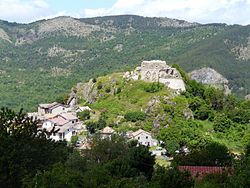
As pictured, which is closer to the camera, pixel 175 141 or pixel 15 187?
pixel 15 187

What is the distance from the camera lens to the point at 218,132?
7638cm

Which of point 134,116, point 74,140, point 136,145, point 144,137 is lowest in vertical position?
point 74,140

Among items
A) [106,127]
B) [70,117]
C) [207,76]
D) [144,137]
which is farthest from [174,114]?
[207,76]

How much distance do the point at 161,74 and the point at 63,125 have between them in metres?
18.1

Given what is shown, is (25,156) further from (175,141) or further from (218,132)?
(218,132)

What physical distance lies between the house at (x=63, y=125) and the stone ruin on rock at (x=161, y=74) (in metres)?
14.0

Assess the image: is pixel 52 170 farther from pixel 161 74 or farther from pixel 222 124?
pixel 161 74

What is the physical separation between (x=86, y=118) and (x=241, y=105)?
2655 centimetres

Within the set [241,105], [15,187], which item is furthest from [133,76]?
[15,187]

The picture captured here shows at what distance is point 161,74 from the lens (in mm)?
84875

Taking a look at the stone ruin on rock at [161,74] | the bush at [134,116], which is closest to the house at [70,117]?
the bush at [134,116]

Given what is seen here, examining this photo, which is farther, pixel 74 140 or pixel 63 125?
pixel 63 125

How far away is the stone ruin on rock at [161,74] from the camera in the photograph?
83.0 metres

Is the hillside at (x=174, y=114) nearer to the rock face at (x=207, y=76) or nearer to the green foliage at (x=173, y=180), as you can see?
the green foliage at (x=173, y=180)
